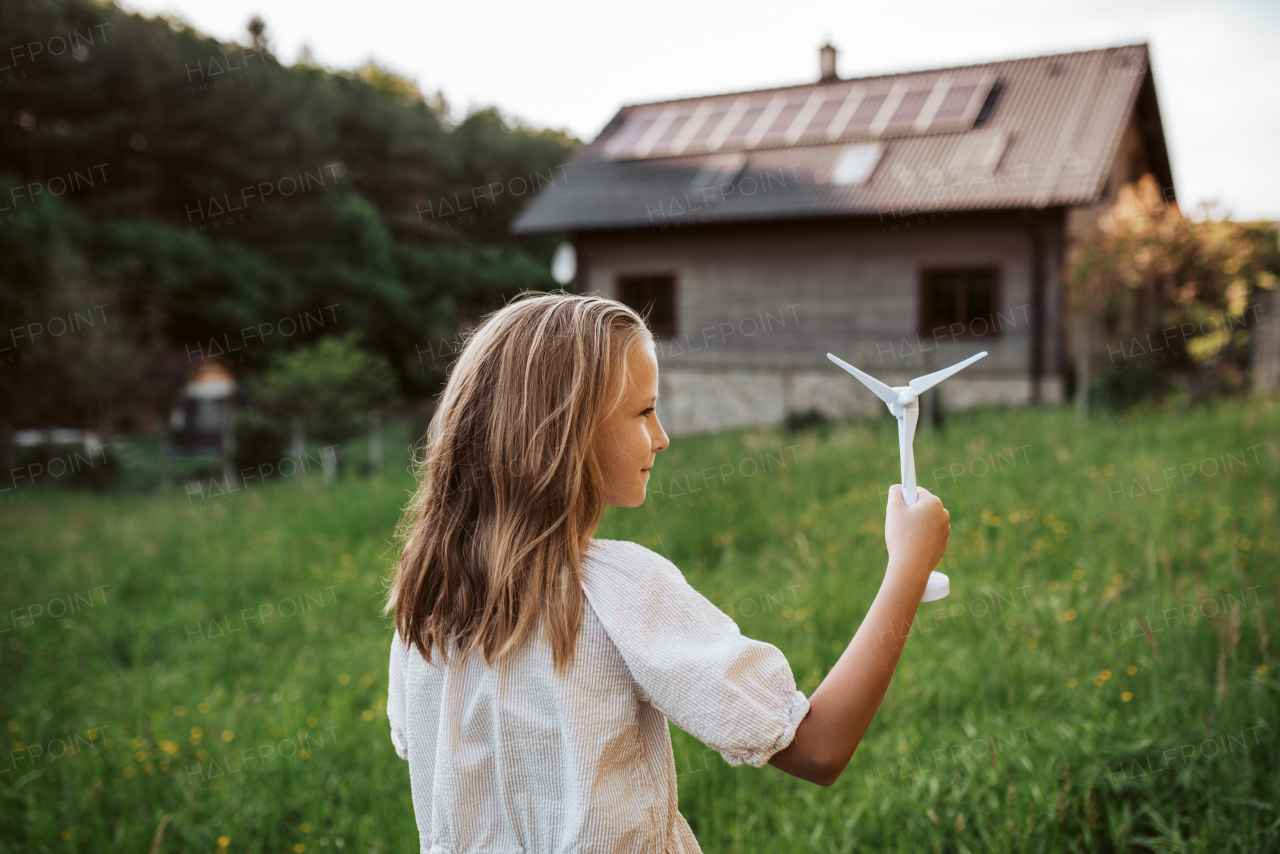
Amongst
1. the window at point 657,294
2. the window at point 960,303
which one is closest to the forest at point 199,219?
the window at point 657,294

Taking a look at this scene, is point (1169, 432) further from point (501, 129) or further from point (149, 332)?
point (501, 129)

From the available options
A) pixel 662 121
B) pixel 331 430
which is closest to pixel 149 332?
pixel 331 430

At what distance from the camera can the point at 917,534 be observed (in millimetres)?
1097

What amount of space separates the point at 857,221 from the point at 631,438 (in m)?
15.0

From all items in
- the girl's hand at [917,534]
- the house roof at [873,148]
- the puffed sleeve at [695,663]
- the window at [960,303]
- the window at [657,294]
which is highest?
the house roof at [873,148]

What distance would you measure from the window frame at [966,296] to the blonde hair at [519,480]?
14.5m

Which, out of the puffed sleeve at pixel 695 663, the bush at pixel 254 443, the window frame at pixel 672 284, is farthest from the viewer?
the window frame at pixel 672 284

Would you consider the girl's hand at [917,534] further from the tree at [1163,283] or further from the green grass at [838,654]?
the tree at [1163,283]

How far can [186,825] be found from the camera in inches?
119

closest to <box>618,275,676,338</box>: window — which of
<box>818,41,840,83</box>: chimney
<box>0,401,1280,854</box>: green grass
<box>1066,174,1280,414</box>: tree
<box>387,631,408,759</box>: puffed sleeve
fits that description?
<box>818,41,840,83</box>: chimney

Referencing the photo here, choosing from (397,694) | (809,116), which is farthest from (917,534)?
(809,116)

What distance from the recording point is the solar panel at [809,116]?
15.5m

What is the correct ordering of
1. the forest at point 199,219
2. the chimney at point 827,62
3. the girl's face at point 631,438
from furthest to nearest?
the forest at point 199,219 < the chimney at point 827,62 < the girl's face at point 631,438

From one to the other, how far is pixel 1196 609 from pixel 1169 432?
194 inches
